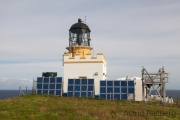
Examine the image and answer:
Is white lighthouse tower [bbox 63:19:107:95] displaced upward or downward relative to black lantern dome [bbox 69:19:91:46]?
downward

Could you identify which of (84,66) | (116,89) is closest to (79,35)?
(84,66)

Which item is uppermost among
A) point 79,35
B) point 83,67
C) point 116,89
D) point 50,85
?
point 79,35

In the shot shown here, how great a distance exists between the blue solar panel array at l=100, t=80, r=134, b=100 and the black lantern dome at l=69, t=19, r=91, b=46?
7.82m

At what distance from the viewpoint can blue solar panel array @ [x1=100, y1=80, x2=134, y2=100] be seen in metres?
26.1

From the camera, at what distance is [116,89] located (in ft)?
86.6

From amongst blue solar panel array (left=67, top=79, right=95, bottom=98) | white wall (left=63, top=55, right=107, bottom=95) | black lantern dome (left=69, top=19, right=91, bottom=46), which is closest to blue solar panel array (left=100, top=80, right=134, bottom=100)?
blue solar panel array (left=67, top=79, right=95, bottom=98)

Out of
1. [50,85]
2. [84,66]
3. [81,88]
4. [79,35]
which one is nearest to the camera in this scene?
[81,88]

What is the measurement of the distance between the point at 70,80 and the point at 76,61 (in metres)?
2.98

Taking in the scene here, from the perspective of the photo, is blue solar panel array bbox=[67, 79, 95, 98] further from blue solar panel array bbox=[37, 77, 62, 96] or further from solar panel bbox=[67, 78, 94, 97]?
blue solar panel array bbox=[37, 77, 62, 96]

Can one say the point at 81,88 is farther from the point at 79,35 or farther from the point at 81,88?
the point at 79,35

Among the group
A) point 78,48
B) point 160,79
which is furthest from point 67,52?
point 160,79

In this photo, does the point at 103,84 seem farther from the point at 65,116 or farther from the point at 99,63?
the point at 65,116

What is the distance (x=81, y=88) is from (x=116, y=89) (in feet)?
14.2

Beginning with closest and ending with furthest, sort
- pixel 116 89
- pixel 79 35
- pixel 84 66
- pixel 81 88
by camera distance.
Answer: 1. pixel 116 89
2. pixel 81 88
3. pixel 84 66
4. pixel 79 35
